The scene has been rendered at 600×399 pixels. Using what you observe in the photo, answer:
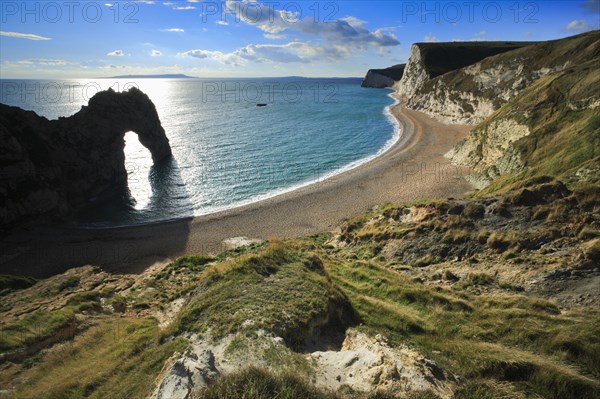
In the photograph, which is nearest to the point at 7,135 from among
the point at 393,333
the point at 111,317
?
the point at 111,317

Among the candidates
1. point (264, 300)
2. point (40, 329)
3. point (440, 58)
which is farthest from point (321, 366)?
point (440, 58)

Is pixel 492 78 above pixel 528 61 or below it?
below

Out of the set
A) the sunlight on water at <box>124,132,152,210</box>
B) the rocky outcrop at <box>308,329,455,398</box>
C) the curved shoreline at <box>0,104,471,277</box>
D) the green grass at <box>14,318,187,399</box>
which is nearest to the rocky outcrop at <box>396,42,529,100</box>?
the curved shoreline at <box>0,104,471,277</box>

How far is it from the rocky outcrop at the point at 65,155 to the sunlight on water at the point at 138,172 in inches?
86.1

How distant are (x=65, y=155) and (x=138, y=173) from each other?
13.3m

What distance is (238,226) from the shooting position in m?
Result: 35.9

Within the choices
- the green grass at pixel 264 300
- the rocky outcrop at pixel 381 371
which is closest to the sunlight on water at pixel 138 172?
the green grass at pixel 264 300

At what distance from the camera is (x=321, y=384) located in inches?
327

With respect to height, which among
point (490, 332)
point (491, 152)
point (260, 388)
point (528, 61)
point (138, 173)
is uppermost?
point (528, 61)

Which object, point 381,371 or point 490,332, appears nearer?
point 381,371

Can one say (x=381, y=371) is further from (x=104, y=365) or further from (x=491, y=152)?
(x=491, y=152)

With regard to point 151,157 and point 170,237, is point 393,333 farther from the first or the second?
point 151,157

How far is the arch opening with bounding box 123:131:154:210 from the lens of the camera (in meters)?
45.0

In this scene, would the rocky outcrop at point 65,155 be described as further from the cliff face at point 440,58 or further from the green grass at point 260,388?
the cliff face at point 440,58
